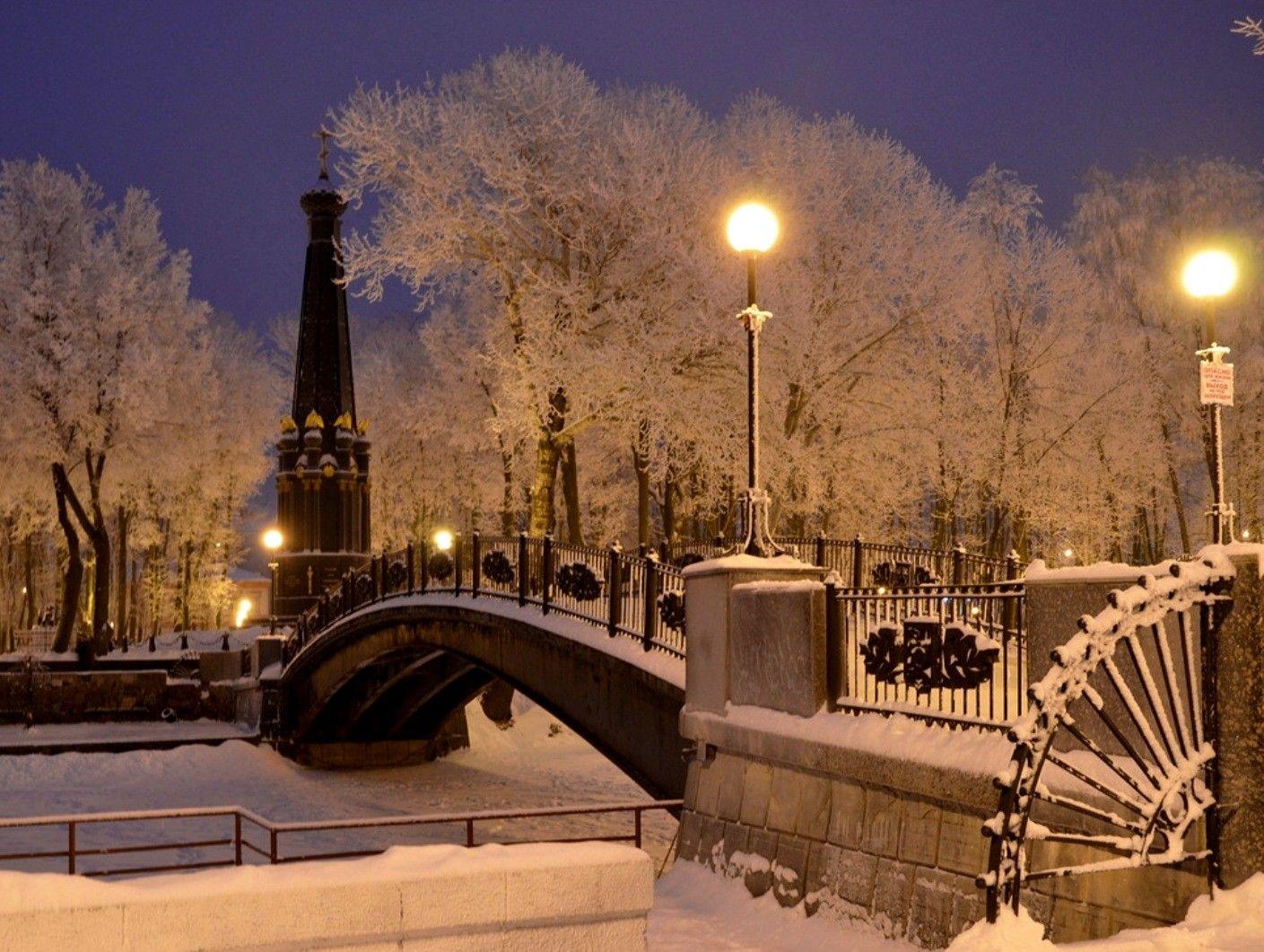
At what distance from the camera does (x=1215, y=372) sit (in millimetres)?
11164

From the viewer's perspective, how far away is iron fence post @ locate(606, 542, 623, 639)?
696 inches

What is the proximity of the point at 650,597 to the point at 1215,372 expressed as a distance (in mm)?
7207

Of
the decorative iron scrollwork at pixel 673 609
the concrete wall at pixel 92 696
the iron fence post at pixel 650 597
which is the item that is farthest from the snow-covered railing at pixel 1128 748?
the concrete wall at pixel 92 696

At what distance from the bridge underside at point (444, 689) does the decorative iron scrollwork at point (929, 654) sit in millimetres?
4621

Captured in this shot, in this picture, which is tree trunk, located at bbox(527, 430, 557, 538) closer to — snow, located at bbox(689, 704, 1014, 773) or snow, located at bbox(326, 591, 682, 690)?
snow, located at bbox(326, 591, 682, 690)

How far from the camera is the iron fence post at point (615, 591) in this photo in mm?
17688

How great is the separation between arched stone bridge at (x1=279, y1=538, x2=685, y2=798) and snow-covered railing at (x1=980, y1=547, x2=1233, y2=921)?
20.9 ft

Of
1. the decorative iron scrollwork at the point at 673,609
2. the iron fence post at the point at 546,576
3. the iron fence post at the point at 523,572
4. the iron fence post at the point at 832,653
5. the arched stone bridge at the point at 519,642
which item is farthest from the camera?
the iron fence post at the point at 523,572

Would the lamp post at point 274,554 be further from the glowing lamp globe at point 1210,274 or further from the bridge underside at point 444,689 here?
the glowing lamp globe at point 1210,274

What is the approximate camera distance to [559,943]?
5.80 meters

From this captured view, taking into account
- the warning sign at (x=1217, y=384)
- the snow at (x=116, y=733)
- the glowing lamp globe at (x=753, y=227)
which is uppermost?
the glowing lamp globe at (x=753, y=227)

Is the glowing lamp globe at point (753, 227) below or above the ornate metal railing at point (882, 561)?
above

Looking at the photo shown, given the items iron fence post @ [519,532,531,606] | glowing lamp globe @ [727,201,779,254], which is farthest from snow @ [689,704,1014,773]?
iron fence post @ [519,532,531,606]

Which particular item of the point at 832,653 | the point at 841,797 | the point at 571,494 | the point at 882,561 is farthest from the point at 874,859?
the point at 571,494
